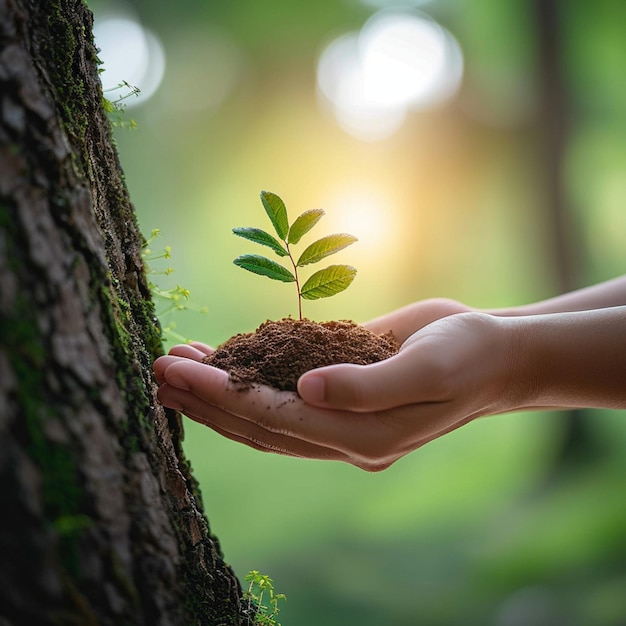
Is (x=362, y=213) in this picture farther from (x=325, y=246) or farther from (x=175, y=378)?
(x=175, y=378)

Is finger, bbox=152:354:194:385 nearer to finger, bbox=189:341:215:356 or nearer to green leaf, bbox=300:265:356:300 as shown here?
finger, bbox=189:341:215:356

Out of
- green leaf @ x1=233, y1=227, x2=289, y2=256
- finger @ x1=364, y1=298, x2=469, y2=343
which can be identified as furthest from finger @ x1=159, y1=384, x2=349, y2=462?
finger @ x1=364, y1=298, x2=469, y2=343

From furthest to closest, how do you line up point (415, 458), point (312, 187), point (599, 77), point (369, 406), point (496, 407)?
point (312, 187) → point (415, 458) → point (599, 77) → point (496, 407) → point (369, 406)

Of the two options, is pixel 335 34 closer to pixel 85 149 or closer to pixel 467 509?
pixel 467 509

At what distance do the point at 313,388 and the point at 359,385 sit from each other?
0.29 feet

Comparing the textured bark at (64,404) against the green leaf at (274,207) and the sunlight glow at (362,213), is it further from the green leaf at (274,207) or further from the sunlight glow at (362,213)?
the sunlight glow at (362,213)

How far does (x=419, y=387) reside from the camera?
45.3 inches

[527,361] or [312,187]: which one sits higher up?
[312,187]

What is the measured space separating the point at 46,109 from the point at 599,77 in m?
7.06

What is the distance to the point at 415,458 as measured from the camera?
7301 millimetres

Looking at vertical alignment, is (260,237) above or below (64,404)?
above

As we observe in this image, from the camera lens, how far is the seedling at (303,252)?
1.42 metres

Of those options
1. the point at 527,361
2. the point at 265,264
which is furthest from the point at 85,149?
the point at 527,361

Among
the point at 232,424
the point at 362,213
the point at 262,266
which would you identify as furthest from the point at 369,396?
the point at 362,213
